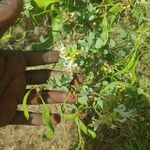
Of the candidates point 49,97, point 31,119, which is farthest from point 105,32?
point 31,119

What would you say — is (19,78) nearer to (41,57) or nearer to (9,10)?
(41,57)

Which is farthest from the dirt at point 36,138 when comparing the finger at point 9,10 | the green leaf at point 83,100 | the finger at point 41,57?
the finger at point 9,10

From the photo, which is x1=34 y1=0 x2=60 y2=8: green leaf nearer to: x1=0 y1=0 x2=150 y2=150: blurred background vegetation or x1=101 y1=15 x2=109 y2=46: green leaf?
x1=0 y1=0 x2=150 y2=150: blurred background vegetation

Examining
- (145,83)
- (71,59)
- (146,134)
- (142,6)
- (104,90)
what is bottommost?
(146,134)

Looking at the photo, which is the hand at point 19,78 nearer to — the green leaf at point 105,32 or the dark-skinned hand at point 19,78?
the dark-skinned hand at point 19,78

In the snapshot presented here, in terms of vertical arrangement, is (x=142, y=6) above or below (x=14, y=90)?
above

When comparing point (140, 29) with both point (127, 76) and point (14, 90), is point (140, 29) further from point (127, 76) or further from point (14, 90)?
point (14, 90)

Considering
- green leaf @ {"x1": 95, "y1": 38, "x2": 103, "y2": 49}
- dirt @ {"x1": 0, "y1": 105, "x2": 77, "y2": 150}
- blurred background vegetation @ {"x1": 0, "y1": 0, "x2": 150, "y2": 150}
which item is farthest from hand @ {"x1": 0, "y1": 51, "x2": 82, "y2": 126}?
dirt @ {"x1": 0, "y1": 105, "x2": 77, "y2": 150}

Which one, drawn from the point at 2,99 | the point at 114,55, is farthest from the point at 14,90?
the point at 114,55

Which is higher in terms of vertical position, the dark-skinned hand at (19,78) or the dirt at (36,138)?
the dark-skinned hand at (19,78)
